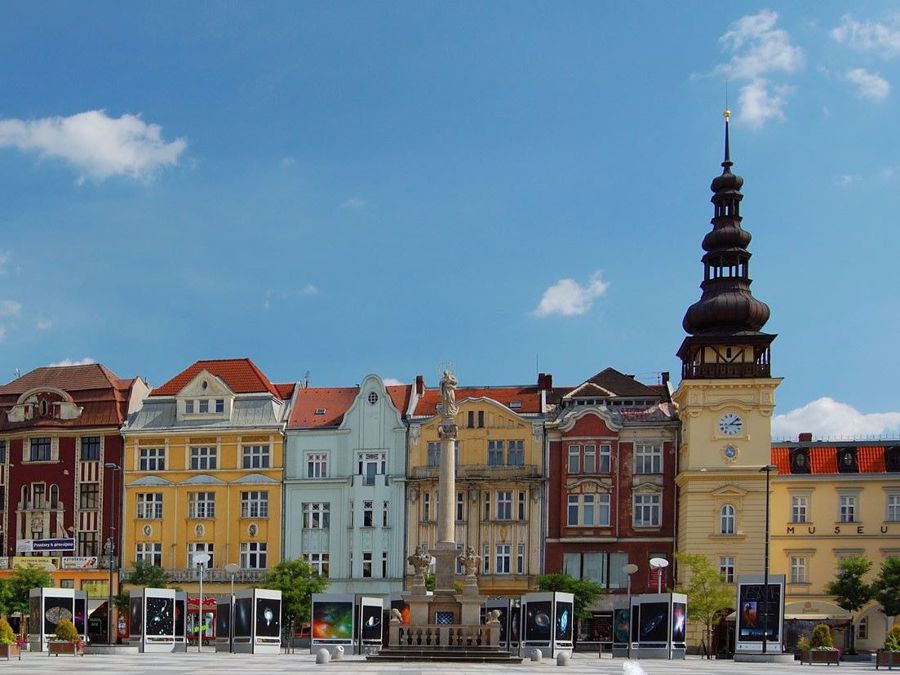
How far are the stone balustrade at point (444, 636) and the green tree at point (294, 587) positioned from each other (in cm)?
2193

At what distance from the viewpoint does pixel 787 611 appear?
253 feet

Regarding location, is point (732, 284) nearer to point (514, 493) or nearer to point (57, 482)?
point (514, 493)

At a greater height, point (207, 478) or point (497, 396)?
point (497, 396)

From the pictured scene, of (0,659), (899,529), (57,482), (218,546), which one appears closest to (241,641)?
(0,659)

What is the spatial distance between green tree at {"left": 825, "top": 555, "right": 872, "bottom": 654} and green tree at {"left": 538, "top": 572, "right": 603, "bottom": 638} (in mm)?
11971

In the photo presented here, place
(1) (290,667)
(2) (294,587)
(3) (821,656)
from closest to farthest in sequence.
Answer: (1) (290,667), (3) (821,656), (2) (294,587)

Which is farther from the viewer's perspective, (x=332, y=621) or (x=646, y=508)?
(x=646, y=508)

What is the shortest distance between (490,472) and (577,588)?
957 cm

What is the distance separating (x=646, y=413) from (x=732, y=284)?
8.54 meters

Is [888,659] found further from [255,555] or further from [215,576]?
[215,576]

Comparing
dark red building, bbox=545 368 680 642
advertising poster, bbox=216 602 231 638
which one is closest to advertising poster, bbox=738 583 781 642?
advertising poster, bbox=216 602 231 638

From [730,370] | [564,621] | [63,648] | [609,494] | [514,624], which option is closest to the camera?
[63,648]

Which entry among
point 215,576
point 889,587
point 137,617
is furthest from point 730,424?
point 137,617

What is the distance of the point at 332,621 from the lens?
5978cm
